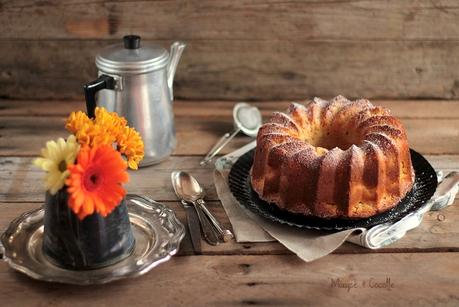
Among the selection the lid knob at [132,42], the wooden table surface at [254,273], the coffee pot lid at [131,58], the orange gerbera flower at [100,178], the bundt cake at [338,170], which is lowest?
the wooden table surface at [254,273]

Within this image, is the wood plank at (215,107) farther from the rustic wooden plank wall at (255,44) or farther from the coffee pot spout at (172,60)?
the coffee pot spout at (172,60)

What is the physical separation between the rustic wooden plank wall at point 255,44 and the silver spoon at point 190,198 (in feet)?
1.44

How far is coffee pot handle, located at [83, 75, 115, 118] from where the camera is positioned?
1118 mm

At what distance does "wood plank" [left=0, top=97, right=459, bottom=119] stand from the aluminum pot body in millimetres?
256

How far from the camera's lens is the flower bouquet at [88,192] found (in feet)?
2.83

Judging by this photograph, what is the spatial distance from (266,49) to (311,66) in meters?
0.11

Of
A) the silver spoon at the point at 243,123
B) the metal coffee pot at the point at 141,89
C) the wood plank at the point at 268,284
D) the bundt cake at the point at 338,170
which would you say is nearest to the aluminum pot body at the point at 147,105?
the metal coffee pot at the point at 141,89

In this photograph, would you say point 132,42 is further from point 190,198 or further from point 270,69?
point 270,69

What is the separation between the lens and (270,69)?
5.19 ft

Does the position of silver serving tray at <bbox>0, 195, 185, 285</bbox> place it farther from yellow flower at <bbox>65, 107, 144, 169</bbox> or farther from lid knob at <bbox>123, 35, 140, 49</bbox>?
lid knob at <bbox>123, 35, 140, 49</bbox>

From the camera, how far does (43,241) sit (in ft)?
3.19

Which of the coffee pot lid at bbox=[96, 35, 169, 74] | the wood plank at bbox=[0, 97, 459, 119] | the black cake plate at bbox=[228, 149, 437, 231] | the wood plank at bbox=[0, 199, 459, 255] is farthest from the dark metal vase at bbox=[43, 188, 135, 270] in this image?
the wood plank at bbox=[0, 97, 459, 119]

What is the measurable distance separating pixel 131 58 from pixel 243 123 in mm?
320

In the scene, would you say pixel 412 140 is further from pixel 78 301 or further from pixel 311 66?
pixel 78 301
